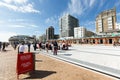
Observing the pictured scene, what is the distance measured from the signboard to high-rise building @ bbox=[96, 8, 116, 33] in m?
100

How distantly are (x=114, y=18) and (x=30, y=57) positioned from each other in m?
109

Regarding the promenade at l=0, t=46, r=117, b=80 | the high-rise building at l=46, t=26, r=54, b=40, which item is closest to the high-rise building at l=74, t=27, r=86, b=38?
the high-rise building at l=46, t=26, r=54, b=40

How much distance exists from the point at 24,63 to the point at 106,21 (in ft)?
369

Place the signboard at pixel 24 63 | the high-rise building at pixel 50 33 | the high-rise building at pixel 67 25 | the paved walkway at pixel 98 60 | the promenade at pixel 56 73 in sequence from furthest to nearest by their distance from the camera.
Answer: the high-rise building at pixel 50 33 < the high-rise building at pixel 67 25 < the paved walkway at pixel 98 60 < the signboard at pixel 24 63 < the promenade at pixel 56 73

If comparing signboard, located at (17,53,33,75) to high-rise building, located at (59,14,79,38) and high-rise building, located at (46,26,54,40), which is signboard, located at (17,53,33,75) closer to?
high-rise building, located at (59,14,79,38)

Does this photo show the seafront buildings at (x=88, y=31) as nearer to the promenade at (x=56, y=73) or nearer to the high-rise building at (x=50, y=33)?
the high-rise building at (x=50, y=33)

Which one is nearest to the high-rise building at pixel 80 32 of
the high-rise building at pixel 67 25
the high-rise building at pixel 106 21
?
the high-rise building at pixel 67 25

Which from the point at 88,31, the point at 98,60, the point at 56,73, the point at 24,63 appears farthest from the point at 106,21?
the point at 24,63

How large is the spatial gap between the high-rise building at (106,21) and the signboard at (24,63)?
10014cm

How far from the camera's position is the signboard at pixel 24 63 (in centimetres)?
513

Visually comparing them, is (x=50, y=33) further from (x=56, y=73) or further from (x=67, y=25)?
(x=56, y=73)

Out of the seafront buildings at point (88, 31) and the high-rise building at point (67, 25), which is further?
the high-rise building at point (67, 25)

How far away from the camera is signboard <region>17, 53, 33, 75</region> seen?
5.13 metres

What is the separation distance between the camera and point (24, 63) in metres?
5.39
